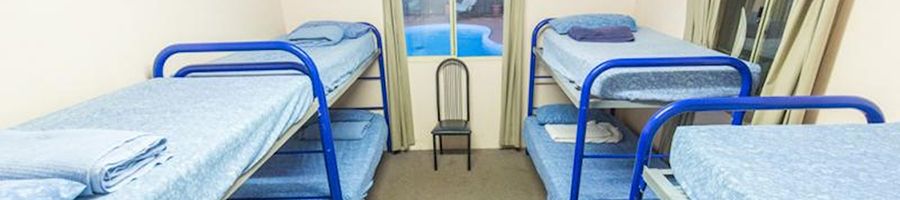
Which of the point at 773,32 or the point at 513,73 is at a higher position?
the point at 773,32

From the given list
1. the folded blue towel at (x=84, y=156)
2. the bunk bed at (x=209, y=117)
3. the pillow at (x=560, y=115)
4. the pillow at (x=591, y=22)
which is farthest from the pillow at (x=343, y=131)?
the folded blue towel at (x=84, y=156)

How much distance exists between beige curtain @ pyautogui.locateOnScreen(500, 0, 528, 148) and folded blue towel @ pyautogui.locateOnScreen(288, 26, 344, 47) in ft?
3.48

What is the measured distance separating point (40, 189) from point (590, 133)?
2515mm

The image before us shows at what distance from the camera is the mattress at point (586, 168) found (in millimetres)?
1960

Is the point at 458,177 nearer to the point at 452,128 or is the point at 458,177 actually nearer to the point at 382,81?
the point at 452,128

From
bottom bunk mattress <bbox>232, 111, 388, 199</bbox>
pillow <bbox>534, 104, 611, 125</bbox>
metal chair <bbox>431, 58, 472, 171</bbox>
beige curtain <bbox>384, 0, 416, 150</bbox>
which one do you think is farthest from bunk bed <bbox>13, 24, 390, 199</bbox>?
pillow <bbox>534, 104, 611, 125</bbox>

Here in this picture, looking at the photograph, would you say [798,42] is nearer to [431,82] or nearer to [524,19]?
[524,19]

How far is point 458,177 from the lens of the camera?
2.86 meters

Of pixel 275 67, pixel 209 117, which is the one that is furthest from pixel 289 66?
pixel 209 117

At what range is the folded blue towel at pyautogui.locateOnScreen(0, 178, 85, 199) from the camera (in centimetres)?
67

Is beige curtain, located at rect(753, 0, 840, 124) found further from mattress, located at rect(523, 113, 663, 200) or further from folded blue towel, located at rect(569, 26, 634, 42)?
folded blue towel, located at rect(569, 26, 634, 42)

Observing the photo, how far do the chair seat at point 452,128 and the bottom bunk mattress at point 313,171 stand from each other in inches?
15.6

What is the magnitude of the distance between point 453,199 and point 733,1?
5.71 ft

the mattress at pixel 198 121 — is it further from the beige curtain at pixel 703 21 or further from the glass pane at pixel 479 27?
the beige curtain at pixel 703 21
